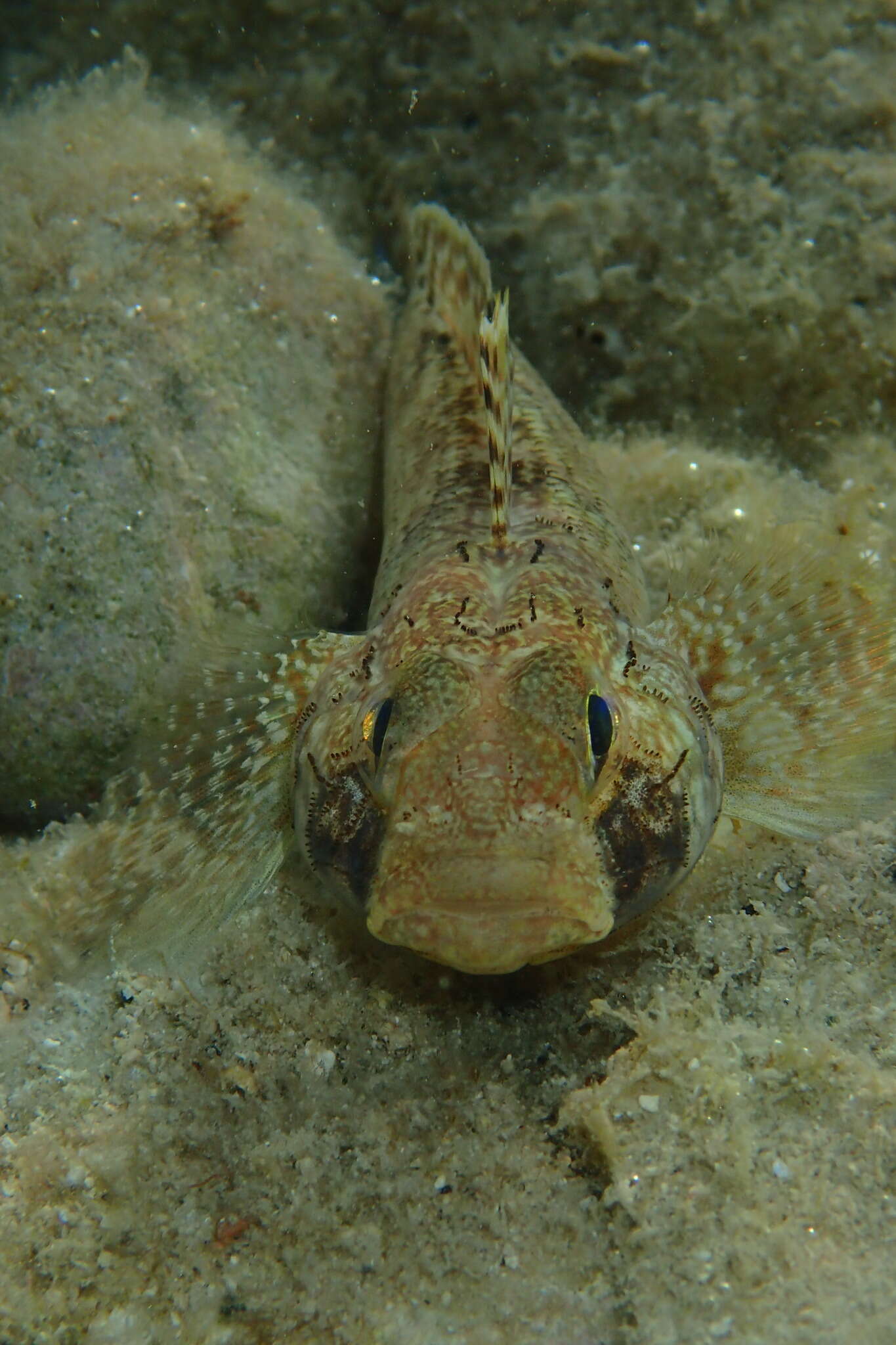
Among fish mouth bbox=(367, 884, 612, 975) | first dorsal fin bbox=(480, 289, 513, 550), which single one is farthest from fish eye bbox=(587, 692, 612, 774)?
first dorsal fin bbox=(480, 289, 513, 550)

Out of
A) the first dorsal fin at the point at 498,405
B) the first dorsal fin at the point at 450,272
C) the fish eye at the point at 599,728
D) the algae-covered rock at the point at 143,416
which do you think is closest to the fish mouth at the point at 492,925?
the fish eye at the point at 599,728

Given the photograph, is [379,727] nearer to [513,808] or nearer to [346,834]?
[346,834]

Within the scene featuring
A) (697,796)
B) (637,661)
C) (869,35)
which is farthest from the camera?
(869,35)

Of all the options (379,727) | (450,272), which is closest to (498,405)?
(379,727)

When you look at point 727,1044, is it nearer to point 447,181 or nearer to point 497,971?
point 497,971

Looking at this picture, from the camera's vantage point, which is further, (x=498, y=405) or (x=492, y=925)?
(x=498, y=405)

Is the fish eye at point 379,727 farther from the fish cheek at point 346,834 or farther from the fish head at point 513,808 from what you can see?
the fish cheek at point 346,834

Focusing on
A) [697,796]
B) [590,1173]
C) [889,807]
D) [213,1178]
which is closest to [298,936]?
[213,1178]
